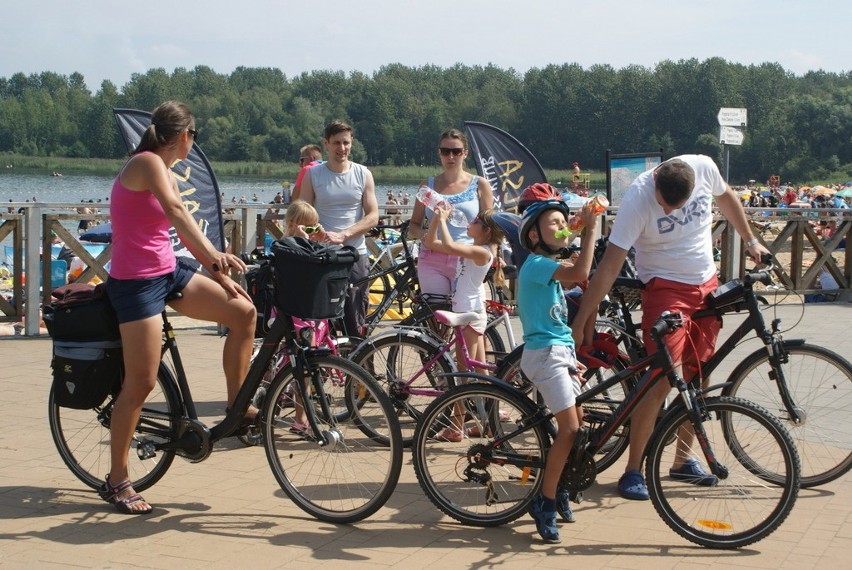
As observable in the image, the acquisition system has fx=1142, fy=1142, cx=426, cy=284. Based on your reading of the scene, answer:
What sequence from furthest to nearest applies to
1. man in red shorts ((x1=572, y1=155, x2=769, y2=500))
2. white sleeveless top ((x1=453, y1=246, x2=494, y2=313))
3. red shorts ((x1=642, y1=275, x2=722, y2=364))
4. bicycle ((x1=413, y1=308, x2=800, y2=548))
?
1. white sleeveless top ((x1=453, y1=246, x2=494, y2=313))
2. red shorts ((x1=642, y1=275, x2=722, y2=364))
3. man in red shorts ((x1=572, y1=155, x2=769, y2=500))
4. bicycle ((x1=413, y1=308, x2=800, y2=548))

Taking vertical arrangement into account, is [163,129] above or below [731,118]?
below

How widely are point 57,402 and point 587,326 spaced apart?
255 centimetres

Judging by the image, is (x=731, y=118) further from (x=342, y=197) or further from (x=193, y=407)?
(x=193, y=407)

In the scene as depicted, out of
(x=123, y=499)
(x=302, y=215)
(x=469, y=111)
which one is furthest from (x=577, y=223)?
(x=469, y=111)

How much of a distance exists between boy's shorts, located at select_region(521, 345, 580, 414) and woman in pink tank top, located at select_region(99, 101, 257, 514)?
132cm

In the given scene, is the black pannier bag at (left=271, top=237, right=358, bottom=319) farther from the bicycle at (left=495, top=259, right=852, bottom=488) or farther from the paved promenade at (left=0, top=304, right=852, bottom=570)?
the bicycle at (left=495, top=259, right=852, bottom=488)

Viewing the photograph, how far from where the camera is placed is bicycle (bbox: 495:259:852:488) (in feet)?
17.8

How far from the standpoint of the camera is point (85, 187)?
79.8m

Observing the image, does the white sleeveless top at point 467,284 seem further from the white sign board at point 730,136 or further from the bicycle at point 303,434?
the white sign board at point 730,136

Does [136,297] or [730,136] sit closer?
[136,297]

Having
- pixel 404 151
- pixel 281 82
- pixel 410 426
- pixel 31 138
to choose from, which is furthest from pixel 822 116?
pixel 410 426

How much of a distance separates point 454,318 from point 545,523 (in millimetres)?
1463

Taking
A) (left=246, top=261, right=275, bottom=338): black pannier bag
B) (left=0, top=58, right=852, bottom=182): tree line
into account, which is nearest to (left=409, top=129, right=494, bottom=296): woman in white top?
(left=246, top=261, right=275, bottom=338): black pannier bag

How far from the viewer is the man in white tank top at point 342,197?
7430mm
